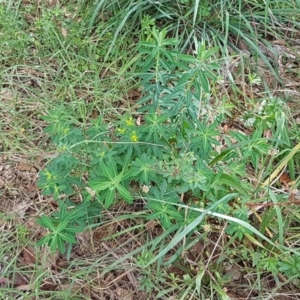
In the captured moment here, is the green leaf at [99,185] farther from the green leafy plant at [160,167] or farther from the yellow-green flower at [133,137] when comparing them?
the yellow-green flower at [133,137]

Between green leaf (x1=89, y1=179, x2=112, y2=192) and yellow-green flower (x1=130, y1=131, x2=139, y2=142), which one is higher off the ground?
yellow-green flower (x1=130, y1=131, x2=139, y2=142)

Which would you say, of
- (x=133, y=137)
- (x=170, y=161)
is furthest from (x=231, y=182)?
(x=133, y=137)

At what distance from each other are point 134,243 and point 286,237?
0.56 meters

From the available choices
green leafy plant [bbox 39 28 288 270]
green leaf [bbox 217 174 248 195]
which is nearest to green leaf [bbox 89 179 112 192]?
green leafy plant [bbox 39 28 288 270]

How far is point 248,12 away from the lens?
2.64 meters

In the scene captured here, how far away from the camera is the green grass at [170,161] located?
72.5 inches

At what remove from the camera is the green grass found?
1.84m

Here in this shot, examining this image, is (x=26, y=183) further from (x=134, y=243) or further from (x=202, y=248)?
(x=202, y=248)

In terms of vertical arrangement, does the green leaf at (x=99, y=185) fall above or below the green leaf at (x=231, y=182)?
above

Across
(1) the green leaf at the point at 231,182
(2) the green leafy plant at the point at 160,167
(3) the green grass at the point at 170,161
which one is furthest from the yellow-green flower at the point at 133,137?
(1) the green leaf at the point at 231,182

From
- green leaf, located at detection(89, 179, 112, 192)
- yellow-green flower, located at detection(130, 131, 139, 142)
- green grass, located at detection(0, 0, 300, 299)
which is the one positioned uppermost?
yellow-green flower, located at detection(130, 131, 139, 142)

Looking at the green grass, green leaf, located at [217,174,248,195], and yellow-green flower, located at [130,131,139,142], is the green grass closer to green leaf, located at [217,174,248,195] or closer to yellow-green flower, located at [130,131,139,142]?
green leaf, located at [217,174,248,195]

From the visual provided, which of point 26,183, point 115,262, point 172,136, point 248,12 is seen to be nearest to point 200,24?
point 248,12

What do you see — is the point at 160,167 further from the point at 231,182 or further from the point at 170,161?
the point at 231,182
